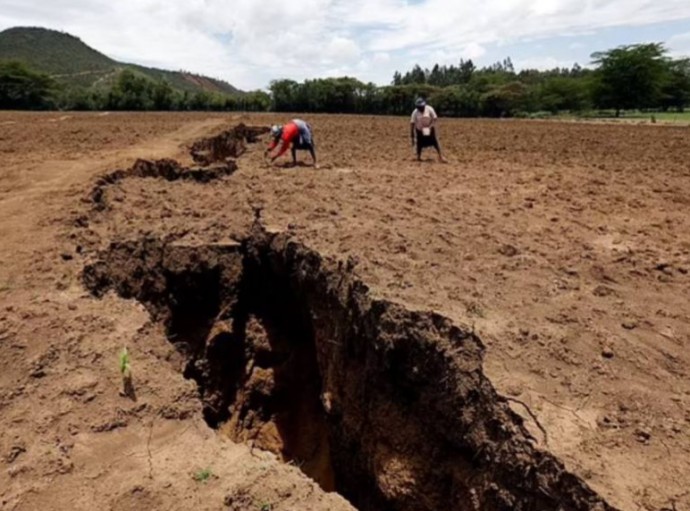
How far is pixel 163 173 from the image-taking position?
1170 centimetres

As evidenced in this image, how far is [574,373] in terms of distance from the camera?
12.3 ft

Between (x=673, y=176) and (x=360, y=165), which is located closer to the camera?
(x=673, y=176)

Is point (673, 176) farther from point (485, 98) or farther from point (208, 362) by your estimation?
point (485, 98)

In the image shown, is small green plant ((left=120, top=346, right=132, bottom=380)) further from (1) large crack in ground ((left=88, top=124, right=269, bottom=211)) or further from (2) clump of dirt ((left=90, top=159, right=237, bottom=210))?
(2) clump of dirt ((left=90, top=159, right=237, bottom=210))

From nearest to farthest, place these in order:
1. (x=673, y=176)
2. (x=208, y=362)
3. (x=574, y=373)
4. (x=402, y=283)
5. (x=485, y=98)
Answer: (x=574, y=373) < (x=402, y=283) < (x=208, y=362) < (x=673, y=176) < (x=485, y=98)

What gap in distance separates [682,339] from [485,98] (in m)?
53.3

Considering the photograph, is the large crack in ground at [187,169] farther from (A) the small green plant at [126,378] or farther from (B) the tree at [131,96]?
(B) the tree at [131,96]

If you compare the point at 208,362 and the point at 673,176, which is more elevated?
the point at 673,176

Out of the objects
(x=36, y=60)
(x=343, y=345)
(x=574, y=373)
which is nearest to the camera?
(x=574, y=373)

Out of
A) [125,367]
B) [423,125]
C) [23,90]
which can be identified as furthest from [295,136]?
[23,90]

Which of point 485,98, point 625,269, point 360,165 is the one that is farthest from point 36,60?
point 625,269

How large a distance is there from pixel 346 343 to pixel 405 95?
5635 centimetres

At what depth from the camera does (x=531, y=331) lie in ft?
13.8

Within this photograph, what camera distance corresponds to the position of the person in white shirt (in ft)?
39.5
